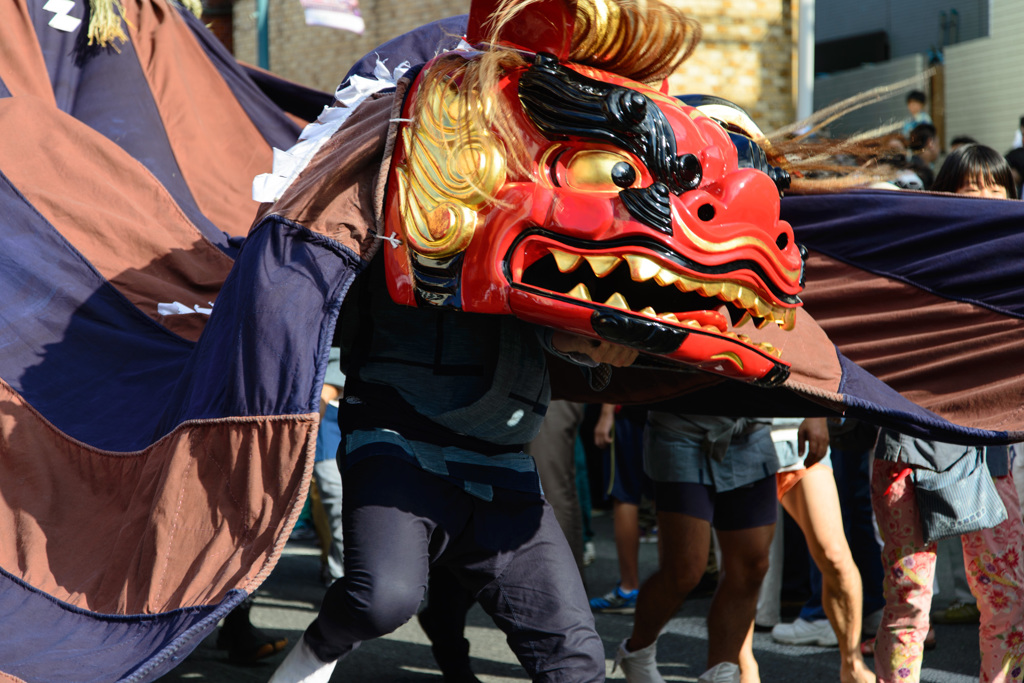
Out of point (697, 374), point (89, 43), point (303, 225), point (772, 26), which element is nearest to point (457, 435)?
point (303, 225)

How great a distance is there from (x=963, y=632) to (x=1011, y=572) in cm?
137

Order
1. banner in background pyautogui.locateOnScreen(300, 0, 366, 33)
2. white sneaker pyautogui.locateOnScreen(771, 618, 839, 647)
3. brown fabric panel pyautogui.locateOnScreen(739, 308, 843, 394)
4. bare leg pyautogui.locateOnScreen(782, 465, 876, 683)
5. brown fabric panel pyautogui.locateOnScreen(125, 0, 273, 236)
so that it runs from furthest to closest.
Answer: banner in background pyautogui.locateOnScreen(300, 0, 366, 33)
white sneaker pyautogui.locateOnScreen(771, 618, 839, 647)
brown fabric panel pyautogui.locateOnScreen(125, 0, 273, 236)
bare leg pyautogui.locateOnScreen(782, 465, 876, 683)
brown fabric panel pyautogui.locateOnScreen(739, 308, 843, 394)

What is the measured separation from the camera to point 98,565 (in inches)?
87.6

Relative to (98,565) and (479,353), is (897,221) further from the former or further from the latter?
(98,565)

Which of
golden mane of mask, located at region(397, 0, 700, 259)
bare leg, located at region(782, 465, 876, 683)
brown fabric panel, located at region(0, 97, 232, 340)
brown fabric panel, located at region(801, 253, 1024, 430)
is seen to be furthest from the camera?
bare leg, located at region(782, 465, 876, 683)

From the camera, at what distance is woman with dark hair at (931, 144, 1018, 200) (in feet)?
11.1

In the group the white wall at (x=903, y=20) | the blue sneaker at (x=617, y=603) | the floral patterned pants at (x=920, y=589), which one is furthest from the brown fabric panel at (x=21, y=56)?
the white wall at (x=903, y=20)

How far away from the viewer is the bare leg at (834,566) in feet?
10.9

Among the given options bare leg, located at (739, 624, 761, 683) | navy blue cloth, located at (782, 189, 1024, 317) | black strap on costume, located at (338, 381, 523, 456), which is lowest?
bare leg, located at (739, 624, 761, 683)

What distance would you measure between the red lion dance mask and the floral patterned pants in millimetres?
1181

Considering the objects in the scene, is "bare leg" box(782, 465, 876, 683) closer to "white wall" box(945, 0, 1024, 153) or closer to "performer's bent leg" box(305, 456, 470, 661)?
"performer's bent leg" box(305, 456, 470, 661)

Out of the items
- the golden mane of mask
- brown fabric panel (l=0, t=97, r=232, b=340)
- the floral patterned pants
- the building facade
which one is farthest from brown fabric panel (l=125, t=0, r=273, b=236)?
the building facade

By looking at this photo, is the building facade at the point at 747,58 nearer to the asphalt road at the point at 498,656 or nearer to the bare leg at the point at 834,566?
the asphalt road at the point at 498,656

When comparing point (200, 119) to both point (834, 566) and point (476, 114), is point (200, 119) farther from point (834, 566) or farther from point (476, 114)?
point (834, 566)
